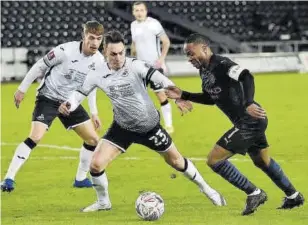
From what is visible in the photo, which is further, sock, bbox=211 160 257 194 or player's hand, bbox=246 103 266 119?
sock, bbox=211 160 257 194

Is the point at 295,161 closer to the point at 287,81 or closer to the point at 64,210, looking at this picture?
the point at 64,210

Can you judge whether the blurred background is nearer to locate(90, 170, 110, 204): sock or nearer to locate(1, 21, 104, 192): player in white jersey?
locate(1, 21, 104, 192): player in white jersey

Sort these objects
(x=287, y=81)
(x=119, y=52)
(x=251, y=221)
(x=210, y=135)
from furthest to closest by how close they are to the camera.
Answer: (x=287, y=81) < (x=210, y=135) < (x=119, y=52) < (x=251, y=221)

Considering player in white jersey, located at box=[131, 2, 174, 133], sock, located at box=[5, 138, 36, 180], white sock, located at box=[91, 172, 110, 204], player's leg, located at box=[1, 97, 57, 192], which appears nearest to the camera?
white sock, located at box=[91, 172, 110, 204]

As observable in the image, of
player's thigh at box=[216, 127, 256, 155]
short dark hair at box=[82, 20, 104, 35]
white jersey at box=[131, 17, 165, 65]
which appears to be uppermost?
short dark hair at box=[82, 20, 104, 35]

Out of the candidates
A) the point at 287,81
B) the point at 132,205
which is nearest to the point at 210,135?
the point at 132,205

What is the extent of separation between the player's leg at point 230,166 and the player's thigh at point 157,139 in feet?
1.79

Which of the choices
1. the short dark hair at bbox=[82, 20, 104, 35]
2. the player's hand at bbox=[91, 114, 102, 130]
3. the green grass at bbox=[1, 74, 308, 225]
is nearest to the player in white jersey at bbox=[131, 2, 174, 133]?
the green grass at bbox=[1, 74, 308, 225]

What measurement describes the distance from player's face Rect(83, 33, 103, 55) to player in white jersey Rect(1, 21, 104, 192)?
40 mm

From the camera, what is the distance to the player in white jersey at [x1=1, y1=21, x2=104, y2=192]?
10.9 metres

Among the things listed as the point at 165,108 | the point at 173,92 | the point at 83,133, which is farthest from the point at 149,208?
the point at 165,108

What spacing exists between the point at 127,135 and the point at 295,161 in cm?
459

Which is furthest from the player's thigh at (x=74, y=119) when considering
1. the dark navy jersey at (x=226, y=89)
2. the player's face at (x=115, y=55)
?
the dark navy jersey at (x=226, y=89)

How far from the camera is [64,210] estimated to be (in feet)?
31.7
